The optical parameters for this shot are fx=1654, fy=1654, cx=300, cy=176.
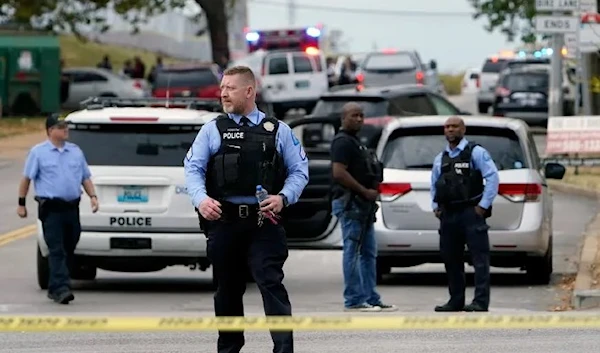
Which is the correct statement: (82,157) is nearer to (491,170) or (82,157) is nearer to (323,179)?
(323,179)

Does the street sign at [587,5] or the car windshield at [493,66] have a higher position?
the street sign at [587,5]

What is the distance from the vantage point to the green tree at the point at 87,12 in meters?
45.0

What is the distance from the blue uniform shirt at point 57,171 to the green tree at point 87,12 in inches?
1214

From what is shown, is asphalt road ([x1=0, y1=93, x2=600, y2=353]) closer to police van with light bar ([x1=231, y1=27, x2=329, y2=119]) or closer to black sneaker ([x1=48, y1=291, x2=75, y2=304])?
black sneaker ([x1=48, y1=291, x2=75, y2=304])

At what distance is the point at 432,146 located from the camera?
15039 millimetres

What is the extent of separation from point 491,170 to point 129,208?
11.0 ft

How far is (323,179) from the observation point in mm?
14578

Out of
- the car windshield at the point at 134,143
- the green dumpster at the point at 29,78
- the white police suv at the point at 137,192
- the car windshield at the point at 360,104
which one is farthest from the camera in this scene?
the green dumpster at the point at 29,78

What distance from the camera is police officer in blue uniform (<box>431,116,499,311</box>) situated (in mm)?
12469

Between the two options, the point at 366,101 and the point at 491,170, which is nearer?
the point at 491,170

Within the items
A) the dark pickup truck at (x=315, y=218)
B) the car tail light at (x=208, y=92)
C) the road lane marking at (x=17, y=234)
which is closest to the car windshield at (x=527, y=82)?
the car tail light at (x=208, y=92)

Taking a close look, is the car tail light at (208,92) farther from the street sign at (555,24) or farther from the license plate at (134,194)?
the license plate at (134,194)

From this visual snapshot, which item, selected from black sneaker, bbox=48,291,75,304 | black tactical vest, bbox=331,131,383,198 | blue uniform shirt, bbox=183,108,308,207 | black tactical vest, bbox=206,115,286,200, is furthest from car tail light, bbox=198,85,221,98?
black tactical vest, bbox=206,115,286,200

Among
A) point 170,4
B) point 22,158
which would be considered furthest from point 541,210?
point 170,4
